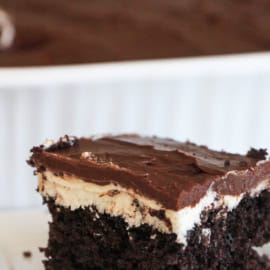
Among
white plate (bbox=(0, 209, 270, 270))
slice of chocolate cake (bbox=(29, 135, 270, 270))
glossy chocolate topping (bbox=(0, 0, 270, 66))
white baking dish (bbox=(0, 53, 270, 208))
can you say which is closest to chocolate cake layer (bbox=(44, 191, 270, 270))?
slice of chocolate cake (bbox=(29, 135, 270, 270))

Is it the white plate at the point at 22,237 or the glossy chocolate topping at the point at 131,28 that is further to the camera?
the glossy chocolate topping at the point at 131,28

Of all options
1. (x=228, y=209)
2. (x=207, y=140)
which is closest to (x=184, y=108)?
(x=207, y=140)

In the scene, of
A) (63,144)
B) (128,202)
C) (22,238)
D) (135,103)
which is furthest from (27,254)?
(135,103)

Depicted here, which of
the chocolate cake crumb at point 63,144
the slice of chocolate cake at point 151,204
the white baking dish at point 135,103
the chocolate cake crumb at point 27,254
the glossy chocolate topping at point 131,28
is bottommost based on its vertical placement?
the chocolate cake crumb at point 27,254

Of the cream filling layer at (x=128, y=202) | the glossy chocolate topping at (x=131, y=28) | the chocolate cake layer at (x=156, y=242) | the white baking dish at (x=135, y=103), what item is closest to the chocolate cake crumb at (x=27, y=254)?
the chocolate cake layer at (x=156, y=242)

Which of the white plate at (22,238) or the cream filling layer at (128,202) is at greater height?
the cream filling layer at (128,202)

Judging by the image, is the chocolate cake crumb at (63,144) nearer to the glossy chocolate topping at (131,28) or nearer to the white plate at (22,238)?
the white plate at (22,238)

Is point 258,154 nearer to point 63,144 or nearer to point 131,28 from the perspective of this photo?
point 63,144

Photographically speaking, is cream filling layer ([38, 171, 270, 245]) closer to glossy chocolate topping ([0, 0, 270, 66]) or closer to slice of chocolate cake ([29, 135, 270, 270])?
slice of chocolate cake ([29, 135, 270, 270])
